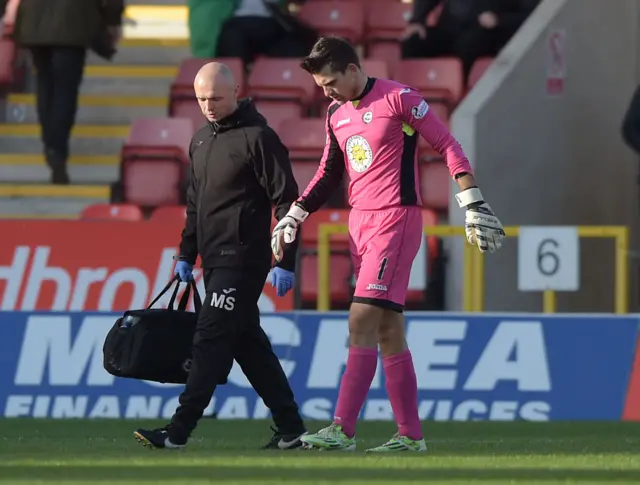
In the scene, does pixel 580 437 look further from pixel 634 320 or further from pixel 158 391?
pixel 158 391

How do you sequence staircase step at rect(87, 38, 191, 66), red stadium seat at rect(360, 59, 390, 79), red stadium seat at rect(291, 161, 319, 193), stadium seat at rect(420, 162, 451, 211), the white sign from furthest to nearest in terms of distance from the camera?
1. staircase step at rect(87, 38, 191, 66)
2. red stadium seat at rect(360, 59, 390, 79)
3. red stadium seat at rect(291, 161, 319, 193)
4. stadium seat at rect(420, 162, 451, 211)
5. the white sign

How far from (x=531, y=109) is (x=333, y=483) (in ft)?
25.5

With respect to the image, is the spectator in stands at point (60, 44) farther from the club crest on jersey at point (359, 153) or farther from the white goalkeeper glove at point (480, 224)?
the white goalkeeper glove at point (480, 224)

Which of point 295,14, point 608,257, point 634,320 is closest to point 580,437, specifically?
point 634,320

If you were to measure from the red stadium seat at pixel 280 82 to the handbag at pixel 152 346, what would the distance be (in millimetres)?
6660

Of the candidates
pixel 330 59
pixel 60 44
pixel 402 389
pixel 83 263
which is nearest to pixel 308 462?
pixel 402 389

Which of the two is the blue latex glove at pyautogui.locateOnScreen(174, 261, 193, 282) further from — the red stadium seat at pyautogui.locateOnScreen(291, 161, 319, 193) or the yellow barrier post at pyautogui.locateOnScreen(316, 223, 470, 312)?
the red stadium seat at pyautogui.locateOnScreen(291, 161, 319, 193)

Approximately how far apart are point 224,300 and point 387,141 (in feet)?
3.36

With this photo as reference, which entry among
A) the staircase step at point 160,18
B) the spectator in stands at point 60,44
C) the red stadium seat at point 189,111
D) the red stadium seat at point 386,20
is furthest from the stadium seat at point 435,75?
the staircase step at point 160,18

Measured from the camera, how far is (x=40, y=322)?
10.9 m

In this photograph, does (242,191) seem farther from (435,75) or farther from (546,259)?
(435,75)

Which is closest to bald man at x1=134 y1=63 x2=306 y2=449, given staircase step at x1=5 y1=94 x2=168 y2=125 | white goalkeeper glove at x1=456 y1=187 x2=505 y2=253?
white goalkeeper glove at x1=456 y1=187 x2=505 y2=253

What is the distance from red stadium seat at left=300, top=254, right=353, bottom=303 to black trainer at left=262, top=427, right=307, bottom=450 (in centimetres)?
428

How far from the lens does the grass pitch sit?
6.40m
